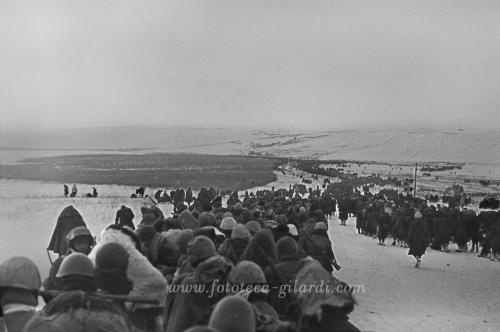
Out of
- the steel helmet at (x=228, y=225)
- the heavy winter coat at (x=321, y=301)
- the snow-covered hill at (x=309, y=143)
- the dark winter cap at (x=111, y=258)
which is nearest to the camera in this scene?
the heavy winter coat at (x=321, y=301)

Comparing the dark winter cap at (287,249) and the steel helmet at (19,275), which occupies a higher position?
the steel helmet at (19,275)

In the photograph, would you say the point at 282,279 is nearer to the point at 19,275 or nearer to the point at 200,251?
the point at 200,251

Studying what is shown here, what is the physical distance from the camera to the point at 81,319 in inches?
144

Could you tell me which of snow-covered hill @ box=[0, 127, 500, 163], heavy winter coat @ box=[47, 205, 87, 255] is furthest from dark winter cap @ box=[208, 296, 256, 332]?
snow-covered hill @ box=[0, 127, 500, 163]

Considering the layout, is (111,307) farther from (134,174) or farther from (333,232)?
(134,174)

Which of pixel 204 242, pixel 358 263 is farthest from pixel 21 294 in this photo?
pixel 358 263

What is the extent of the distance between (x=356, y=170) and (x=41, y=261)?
258 feet

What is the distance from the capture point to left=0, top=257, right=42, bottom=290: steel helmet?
14.0ft

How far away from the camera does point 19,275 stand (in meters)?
4.29

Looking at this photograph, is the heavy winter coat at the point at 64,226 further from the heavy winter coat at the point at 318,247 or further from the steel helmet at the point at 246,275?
the steel helmet at the point at 246,275

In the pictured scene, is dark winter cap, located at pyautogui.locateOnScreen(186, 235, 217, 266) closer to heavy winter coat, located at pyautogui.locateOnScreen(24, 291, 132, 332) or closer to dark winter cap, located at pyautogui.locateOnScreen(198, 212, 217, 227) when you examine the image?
heavy winter coat, located at pyautogui.locateOnScreen(24, 291, 132, 332)

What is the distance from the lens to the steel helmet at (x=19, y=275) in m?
4.27

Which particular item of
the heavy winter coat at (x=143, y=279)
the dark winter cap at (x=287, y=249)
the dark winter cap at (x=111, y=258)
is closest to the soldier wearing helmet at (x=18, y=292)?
the dark winter cap at (x=111, y=258)

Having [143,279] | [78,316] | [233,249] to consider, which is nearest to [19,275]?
[78,316]
